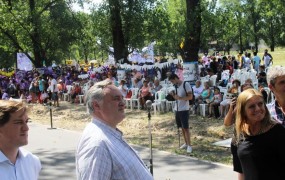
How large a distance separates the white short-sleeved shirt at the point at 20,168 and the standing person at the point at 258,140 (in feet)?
5.16

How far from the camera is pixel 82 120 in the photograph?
1534cm

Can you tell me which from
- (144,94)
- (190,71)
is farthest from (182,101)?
(190,71)

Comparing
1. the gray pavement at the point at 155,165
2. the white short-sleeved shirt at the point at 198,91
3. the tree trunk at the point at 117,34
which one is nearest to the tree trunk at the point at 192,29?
the white short-sleeved shirt at the point at 198,91

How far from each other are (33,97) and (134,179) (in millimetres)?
20567

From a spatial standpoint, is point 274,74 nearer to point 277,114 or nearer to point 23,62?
point 277,114

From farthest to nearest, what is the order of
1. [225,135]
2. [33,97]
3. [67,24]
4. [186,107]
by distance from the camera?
1. [67,24]
2. [33,97]
3. [225,135]
4. [186,107]

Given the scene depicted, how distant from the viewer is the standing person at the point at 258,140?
3.14 metres

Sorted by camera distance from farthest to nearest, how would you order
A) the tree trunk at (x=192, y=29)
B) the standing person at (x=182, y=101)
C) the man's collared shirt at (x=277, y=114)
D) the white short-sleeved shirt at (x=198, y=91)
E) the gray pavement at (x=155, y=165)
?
the tree trunk at (x=192, y=29) → the white short-sleeved shirt at (x=198, y=91) → the standing person at (x=182, y=101) → the gray pavement at (x=155, y=165) → the man's collared shirt at (x=277, y=114)

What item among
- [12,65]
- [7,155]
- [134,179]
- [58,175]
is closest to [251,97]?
[134,179]

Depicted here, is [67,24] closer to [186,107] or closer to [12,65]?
[186,107]

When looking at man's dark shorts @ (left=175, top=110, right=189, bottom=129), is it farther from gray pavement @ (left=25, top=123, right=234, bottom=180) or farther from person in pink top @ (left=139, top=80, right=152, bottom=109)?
person in pink top @ (left=139, top=80, right=152, bottom=109)

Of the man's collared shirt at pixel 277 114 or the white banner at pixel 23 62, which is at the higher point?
the white banner at pixel 23 62

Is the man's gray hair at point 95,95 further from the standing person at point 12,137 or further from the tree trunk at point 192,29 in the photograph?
the tree trunk at point 192,29

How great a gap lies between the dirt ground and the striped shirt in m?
5.84
